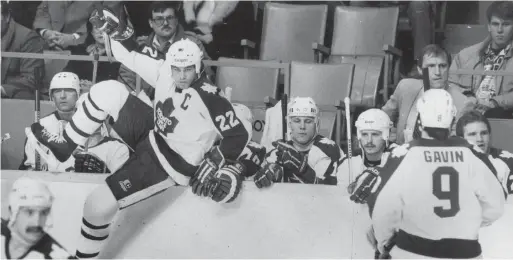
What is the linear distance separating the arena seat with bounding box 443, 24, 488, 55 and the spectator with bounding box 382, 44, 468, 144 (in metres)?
1.24

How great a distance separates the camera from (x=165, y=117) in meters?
4.82

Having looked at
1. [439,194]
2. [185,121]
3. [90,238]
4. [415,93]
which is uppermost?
[415,93]

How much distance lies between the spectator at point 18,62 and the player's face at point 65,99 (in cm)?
80

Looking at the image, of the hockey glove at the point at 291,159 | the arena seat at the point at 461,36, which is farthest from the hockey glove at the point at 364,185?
the arena seat at the point at 461,36

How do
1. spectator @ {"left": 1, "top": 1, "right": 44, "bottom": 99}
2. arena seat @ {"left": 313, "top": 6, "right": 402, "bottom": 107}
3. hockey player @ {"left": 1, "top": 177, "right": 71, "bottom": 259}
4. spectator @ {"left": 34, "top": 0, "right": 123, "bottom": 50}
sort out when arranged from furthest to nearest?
spectator @ {"left": 34, "top": 0, "right": 123, "bottom": 50}, spectator @ {"left": 1, "top": 1, "right": 44, "bottom": 99}, arena seat @ {"left": 313, "top": 6, "right": 402, "bottom": 107}, hockey player @ {"left": 1, "top": 177, "right": 71, "bottom": 259}

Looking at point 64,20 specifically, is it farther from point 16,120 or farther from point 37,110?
point 37,110

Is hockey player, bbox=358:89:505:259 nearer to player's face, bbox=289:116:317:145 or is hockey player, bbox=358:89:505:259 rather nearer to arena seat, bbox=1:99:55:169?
player's face, bbox=289:116:317:145

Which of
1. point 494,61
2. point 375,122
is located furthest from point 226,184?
point 494,61

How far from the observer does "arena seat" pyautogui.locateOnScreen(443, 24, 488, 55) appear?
263 inches

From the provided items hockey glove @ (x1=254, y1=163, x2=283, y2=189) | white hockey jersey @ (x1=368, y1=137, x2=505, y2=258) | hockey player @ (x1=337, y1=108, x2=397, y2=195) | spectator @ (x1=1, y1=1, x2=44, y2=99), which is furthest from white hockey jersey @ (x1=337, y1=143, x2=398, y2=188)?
spectator @ (x1=1, y1=1, x2=44, y2=99)

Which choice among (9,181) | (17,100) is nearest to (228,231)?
(9,181)

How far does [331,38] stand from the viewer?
6785mm

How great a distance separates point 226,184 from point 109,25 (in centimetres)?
91

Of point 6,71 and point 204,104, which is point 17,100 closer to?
point 6,71
